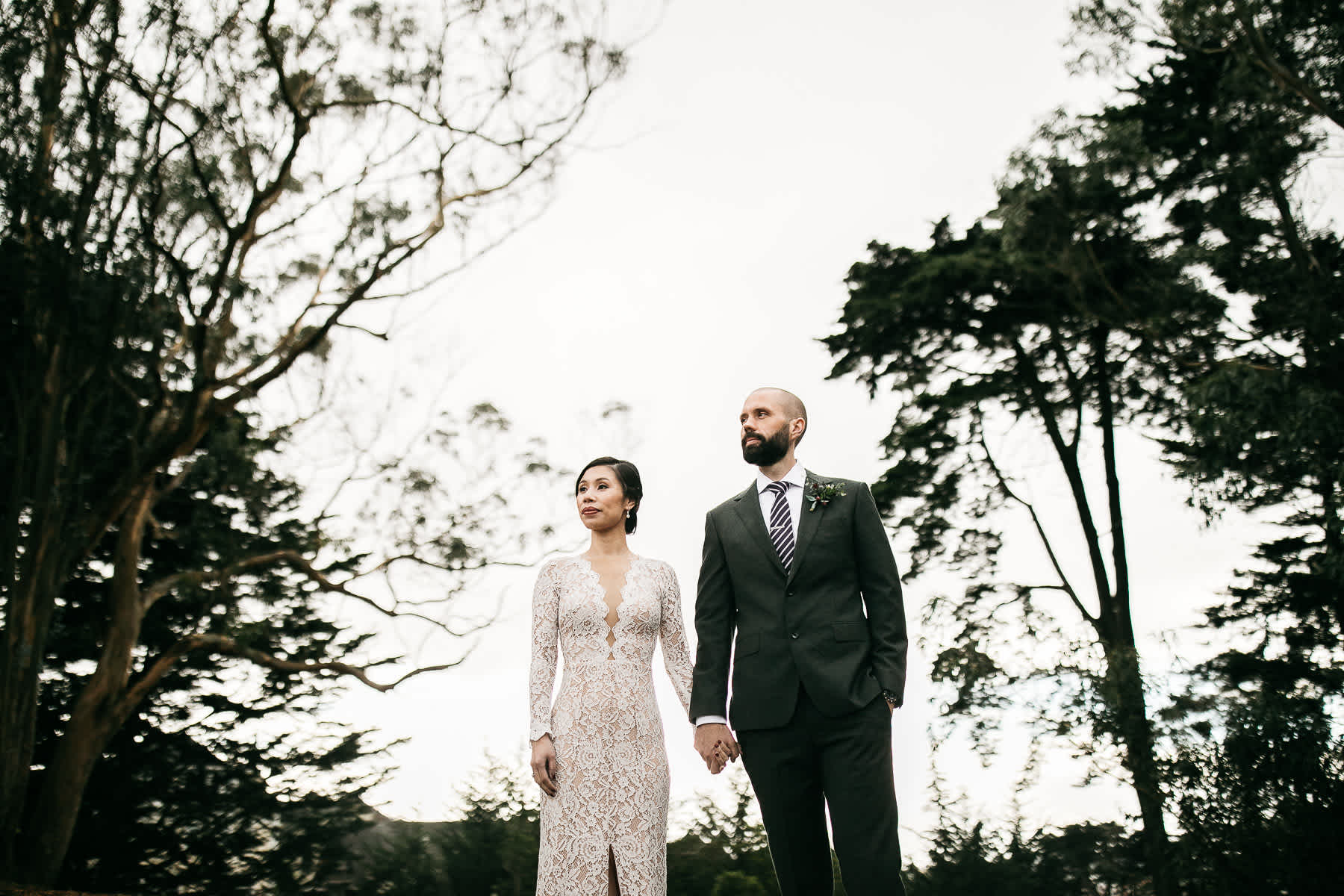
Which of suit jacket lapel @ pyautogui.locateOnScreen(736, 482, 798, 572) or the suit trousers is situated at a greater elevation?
suit jacket lapel @ pyautogui.locateOnScreen(736, 482, 798, 572)

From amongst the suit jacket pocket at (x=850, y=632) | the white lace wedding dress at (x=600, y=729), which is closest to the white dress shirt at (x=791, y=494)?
the suit jacket pocket at (x=850, y=632)

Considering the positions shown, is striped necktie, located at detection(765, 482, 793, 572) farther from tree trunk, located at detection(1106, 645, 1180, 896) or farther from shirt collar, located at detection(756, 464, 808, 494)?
tree trunk, located at detection(1106, 645, 1180, 896)

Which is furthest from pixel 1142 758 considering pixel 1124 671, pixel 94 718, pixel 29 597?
pixel 94 718

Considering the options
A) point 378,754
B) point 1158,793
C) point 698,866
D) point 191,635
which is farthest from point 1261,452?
point 191,635

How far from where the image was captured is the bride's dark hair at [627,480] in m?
4.21

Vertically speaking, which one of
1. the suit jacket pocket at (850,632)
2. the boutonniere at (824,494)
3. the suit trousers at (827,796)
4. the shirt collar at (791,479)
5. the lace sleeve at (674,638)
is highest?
the shirt collar at (791,479)

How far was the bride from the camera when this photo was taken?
382 cm

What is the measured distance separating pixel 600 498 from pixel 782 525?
0.93 meters

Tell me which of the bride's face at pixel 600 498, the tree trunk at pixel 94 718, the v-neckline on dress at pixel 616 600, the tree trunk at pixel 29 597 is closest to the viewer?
the v-neckline on dress at pixel 616 600

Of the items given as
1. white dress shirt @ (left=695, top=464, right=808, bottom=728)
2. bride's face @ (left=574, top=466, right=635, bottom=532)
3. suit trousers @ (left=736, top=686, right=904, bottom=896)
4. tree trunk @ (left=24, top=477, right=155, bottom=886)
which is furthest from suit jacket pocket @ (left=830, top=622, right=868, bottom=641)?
tree trunk @ (left=24, top=477, right=155, bottom=886)

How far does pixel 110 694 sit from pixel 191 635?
3.52 ft

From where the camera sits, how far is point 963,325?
16312mm

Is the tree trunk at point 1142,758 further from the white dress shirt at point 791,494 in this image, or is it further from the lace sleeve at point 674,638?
the white dress shirt at point 791,494

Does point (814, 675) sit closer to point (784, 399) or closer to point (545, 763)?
point (784, 399)
